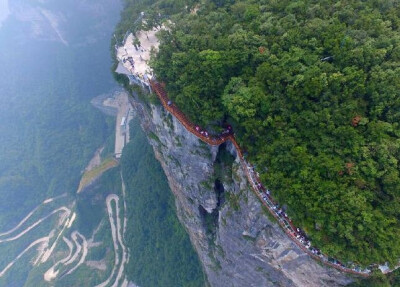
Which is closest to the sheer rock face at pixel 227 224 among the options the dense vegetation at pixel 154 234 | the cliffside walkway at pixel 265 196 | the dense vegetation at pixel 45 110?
the cliffside walkway at pixel 265 196

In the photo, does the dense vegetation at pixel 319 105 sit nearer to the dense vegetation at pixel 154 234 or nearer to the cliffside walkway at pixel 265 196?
the cliffside walkway at pixel 265 196

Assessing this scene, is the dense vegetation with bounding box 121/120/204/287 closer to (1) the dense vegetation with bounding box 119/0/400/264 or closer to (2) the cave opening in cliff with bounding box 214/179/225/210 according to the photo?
(2) the cave opening in cliff with bounding box 214/179/225/210

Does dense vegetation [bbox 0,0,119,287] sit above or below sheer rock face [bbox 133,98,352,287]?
above

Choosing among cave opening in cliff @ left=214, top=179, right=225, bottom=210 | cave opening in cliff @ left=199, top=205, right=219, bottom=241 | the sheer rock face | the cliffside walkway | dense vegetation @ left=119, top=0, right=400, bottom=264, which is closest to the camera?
dense vegetation @ left=119, top=0, right=400, bottom=264

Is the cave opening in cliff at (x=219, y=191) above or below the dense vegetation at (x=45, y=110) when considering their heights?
below

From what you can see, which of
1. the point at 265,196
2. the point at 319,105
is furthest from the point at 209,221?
the point at 319,105

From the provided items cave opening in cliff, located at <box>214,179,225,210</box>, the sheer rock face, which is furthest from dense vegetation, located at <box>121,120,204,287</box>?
cave opening in cliff, located at <box>214,179,225,210</box>
